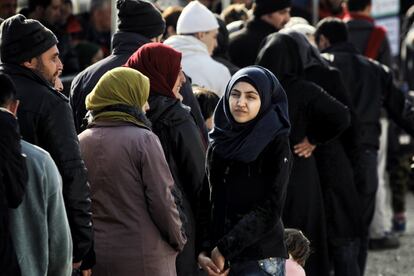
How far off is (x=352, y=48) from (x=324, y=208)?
2.17m

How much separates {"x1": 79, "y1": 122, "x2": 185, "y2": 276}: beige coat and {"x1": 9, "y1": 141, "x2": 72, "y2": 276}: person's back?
626mm

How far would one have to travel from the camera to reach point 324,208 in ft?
27.9

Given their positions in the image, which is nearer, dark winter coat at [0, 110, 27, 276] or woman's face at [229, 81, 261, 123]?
dark winter coat at [0, 110, 27, 276]

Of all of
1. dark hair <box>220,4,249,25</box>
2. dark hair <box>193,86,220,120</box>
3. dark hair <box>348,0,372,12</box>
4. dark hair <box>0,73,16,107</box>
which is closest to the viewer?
dark hair <box>0,73,16,107</box>

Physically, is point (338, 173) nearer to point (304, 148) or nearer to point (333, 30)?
point (304, 148)

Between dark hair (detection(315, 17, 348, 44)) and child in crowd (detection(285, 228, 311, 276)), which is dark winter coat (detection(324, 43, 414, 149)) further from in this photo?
child in crowd (detection(285, 228, 311, 276))

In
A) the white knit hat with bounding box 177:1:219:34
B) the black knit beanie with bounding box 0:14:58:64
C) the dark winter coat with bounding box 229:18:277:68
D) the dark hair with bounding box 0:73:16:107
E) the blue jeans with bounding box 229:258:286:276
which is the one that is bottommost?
the dark winter coat with bounding box 229:18:277:68

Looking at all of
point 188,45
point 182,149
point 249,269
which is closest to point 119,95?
point 182,149

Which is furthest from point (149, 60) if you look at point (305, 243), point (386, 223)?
point (386, 223)

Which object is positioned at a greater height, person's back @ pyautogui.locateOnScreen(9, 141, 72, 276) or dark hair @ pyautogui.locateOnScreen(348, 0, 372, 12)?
person's back @ pyautogui.locateOnScreen(9, 141, 72, 276)

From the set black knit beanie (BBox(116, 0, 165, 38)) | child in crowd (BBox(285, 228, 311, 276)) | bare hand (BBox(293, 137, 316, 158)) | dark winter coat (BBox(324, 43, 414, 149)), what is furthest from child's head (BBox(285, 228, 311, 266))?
dark winter coat (BBox(324, 43, 414, 149))

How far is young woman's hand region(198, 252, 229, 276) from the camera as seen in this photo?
6262 mm

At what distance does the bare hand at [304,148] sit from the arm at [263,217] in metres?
2.00

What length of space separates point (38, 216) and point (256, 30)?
5.05 metres
